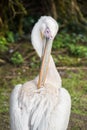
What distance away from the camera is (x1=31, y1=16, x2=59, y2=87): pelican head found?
6.16 meters

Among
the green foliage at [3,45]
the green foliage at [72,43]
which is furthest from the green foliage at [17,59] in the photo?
the green foliage at [72,43]

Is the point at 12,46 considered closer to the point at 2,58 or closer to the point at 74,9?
the point at 2,58

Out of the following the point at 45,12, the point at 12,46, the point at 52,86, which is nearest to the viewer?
the point at 52,86

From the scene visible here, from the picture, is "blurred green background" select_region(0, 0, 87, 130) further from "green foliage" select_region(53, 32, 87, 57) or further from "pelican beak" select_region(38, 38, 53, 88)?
"pelican beak" select_region(38, 38, 53, 88)

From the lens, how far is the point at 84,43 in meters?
11.5

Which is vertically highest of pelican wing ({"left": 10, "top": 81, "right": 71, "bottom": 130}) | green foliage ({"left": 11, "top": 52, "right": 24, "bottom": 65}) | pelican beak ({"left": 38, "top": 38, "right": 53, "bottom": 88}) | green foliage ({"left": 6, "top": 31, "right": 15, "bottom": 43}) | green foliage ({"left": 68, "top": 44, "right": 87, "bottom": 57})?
pelican beak ({"left": 38, "top": 38, "right": 53, "bottom": 88})

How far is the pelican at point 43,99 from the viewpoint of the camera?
18.8 feet

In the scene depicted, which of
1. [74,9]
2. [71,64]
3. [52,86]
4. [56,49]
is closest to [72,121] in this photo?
[52,86]

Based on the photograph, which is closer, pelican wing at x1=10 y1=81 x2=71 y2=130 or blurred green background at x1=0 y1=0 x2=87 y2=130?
pelican wing at x1=10 y1=81 x2=71 y2=130

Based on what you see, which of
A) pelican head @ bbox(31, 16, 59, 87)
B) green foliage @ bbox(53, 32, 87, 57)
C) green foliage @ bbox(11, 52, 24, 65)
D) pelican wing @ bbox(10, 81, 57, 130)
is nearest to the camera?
pelican wing @ bbox(10, 81, 57, 130)

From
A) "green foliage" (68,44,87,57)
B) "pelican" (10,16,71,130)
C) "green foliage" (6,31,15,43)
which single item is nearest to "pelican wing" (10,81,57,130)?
"pelican" (10,16,71,130)

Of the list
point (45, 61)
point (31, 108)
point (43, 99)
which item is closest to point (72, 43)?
point (45, 61)

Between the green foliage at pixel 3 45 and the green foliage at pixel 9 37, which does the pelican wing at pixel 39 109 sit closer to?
the green foliage at pixel 3 45

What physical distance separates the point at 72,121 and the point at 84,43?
4.25 meters
